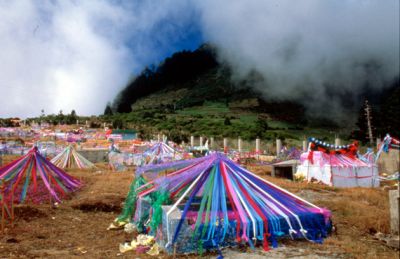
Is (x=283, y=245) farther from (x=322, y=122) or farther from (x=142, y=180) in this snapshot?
(x=322, y=122)

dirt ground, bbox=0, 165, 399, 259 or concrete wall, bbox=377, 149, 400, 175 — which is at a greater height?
concrete wall, bbox=377, 149, 400, 175

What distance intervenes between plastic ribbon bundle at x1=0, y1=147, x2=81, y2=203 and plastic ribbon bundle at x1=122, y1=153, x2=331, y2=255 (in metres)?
5.97

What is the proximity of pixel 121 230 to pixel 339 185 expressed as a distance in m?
13.3

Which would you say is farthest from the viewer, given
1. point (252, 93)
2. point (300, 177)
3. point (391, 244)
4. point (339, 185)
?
point (252, 93)

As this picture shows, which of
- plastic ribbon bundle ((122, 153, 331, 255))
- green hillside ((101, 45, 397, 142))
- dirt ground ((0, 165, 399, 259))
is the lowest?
dirt ground ((0, 165, 399, 259))

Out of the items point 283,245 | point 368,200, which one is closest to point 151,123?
point 368,200

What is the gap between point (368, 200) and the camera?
13672 millimetres

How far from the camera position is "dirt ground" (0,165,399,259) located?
706 cm

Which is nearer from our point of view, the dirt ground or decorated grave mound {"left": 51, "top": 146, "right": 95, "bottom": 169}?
the dirt ground

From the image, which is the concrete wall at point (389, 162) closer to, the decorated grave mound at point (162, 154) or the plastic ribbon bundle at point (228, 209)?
the decorated grave mound at point (162, 154)

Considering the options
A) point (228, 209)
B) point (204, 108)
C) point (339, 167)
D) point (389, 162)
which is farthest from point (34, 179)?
point (204, 108)

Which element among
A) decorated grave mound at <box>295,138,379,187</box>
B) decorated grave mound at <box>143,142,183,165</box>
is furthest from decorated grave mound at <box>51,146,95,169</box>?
decorated grave mound at <box>295,138,379,187</box>

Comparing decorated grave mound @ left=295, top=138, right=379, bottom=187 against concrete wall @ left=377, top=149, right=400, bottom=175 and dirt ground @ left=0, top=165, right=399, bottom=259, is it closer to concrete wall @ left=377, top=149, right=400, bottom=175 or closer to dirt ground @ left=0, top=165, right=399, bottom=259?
concrete wall @ left=377, top=149, right=400, bottom=175

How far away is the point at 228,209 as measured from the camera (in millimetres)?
8320
